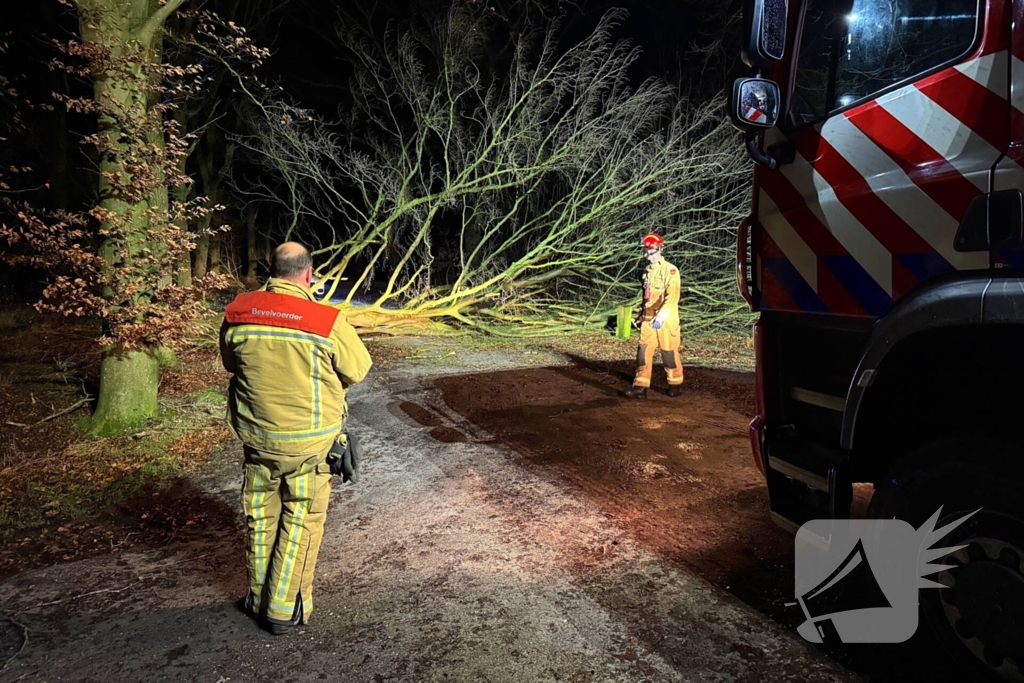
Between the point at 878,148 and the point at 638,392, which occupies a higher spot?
the point at 878,148

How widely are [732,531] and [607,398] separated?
3.37 m

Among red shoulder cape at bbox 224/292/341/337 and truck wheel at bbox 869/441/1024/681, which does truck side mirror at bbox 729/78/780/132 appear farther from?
red shoulder cape at bbox 224/292/341/337

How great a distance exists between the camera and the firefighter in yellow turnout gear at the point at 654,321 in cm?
674

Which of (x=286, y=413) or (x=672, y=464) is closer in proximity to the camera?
(x=286, y=413)

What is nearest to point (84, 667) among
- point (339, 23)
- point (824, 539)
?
point (824, 539)

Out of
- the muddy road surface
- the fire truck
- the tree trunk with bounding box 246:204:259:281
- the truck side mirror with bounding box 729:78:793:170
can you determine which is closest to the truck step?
the fire truck

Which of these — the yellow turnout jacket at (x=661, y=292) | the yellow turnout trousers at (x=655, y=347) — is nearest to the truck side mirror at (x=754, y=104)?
the yellow turnout jacket at (x=661, y=292)

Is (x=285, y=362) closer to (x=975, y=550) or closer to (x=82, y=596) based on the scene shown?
(x=82, y=596)

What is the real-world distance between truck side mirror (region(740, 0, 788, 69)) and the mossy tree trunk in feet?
15.4

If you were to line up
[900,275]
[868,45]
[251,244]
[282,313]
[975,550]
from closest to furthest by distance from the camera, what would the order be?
1. [975,550]
2. [900,275]
3. [868,45]
4. [282,313]
5. [251,244]

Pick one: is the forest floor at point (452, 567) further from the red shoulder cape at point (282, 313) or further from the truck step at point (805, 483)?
the red shoulder cape at point (282, 313)

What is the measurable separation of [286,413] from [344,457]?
33 cm

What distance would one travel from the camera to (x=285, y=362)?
8.23ft

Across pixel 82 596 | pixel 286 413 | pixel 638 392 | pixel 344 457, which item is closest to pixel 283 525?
pixel 344 457
